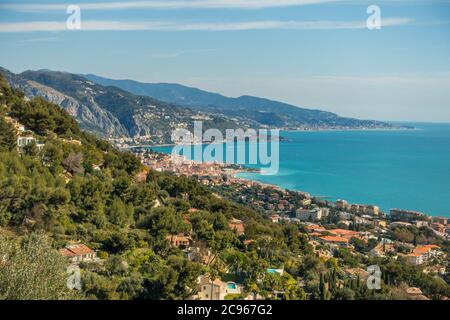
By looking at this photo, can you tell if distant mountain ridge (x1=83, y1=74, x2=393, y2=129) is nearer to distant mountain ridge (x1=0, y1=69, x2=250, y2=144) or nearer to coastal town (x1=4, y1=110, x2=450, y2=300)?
distant mountain ridge (x1=0, y1=69, x2=250, y2=144)

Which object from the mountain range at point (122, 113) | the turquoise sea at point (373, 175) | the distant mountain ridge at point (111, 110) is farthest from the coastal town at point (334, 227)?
the distant mountain ridge at point (111, 110)

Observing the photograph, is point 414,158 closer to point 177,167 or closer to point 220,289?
point 177,167

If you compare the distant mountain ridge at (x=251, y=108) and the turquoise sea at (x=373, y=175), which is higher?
the distant mountain ridge at (x=251, y=108)

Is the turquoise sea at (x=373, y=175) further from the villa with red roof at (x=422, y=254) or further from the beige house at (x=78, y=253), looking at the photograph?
the beige house at (x=78, y=253)

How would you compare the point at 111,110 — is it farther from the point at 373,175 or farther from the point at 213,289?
the point at 213,289

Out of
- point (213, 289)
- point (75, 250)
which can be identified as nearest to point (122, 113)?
point (75, 250)
